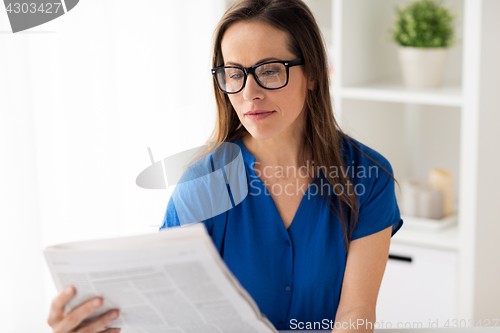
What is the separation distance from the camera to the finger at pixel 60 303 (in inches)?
31.5

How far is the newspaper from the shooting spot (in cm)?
72

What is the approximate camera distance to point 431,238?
194cm

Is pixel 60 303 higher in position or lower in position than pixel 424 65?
lower

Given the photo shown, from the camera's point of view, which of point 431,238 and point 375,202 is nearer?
point 375,202

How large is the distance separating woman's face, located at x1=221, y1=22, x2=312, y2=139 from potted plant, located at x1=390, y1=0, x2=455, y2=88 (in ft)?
3.25

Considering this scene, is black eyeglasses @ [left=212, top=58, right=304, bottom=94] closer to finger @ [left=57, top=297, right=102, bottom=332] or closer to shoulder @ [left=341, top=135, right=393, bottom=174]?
shoulder @ [left=341, top=135, right=393, bottom=174]

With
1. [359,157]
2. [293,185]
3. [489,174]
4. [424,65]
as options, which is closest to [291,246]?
[293,185]

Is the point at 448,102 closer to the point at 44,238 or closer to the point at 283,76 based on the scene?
the point at 283,76

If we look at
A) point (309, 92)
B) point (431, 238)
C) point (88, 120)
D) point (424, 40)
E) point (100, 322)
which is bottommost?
point (431, 238)

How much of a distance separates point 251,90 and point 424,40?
1.14 meters

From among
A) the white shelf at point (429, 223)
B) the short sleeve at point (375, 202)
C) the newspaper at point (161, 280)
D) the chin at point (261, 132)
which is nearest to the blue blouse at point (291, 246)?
the short sleeve at point (375, 202)

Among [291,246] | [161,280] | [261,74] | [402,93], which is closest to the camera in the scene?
[161,280]

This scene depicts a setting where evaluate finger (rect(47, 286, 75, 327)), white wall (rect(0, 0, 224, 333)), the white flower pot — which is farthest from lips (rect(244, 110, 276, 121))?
the white flower pot

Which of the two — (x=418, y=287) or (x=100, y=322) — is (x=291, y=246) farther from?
(x=418, y=287)
